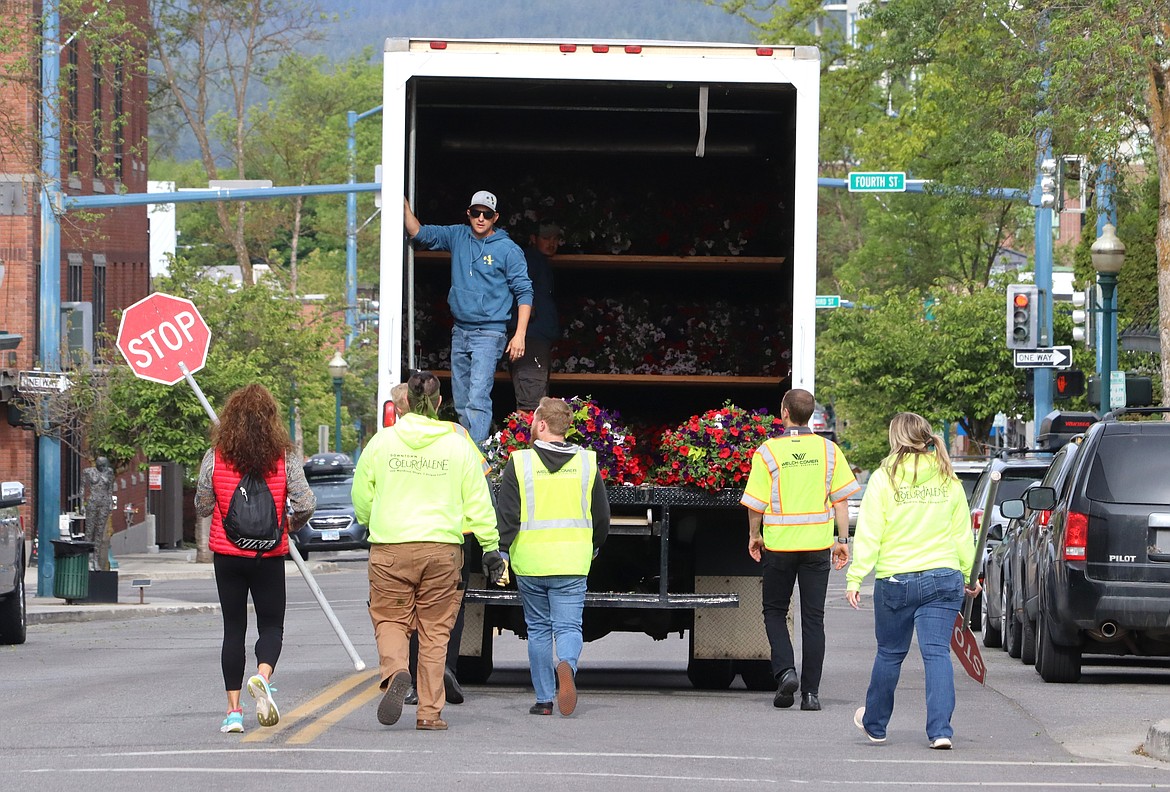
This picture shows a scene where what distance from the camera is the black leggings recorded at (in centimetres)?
1052

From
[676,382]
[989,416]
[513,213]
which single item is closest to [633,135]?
[513,213]

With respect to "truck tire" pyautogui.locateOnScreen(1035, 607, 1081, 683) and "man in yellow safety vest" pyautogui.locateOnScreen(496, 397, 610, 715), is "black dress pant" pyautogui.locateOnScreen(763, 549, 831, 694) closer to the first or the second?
"man in yellow safety vest" pyautogui.locateOnScreen(496, 397, 610, 715)

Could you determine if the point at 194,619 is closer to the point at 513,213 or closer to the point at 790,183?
the point at 513,213

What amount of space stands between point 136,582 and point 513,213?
11826mm

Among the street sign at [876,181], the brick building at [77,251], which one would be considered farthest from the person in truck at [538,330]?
the brick building at [77,251]

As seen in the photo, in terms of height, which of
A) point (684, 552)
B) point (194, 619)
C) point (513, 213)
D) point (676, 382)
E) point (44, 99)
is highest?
point (44, 99)

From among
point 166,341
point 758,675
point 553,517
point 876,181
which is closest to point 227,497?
point 553,517

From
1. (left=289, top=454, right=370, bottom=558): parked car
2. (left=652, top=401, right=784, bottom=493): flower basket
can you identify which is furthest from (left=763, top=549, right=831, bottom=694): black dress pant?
(left=289, top=454, right=370, bottom=558): parked car

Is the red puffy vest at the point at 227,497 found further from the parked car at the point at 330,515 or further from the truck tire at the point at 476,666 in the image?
the parked car at the point at 330,515

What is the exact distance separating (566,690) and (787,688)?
1.49m

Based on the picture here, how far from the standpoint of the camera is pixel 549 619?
11336mm

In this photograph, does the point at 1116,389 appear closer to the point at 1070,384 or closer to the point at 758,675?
the point at 1070,384

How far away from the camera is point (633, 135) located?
15312 mm

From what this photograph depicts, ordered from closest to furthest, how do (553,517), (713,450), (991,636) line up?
(553,517), (713,450), (991,636)
